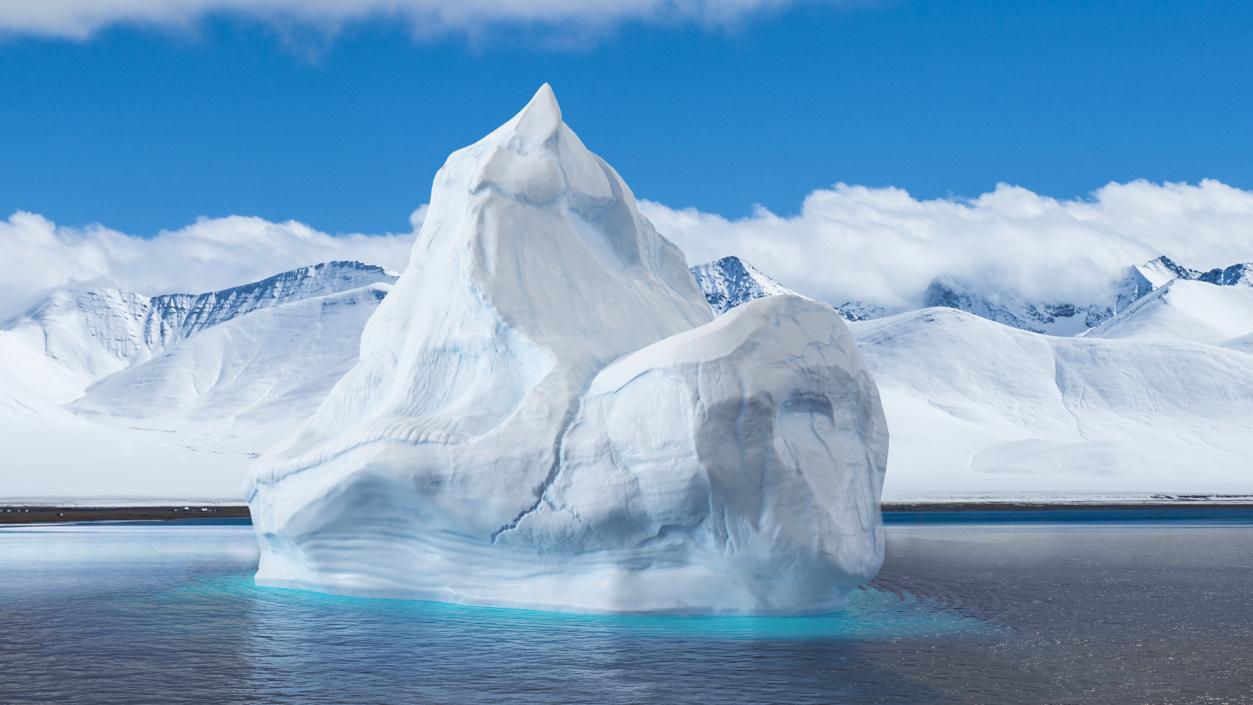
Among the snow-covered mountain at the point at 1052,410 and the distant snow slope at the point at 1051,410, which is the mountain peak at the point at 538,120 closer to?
the snow-covered mountain at the point at 1052,410

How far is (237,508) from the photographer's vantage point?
69562 millimetres

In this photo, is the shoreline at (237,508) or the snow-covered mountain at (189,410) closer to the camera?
the shoreline at (237,508)

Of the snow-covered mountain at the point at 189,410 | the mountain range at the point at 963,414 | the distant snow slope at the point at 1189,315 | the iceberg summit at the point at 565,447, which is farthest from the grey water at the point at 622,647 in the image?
the distant snow slope at the point at 1189,315

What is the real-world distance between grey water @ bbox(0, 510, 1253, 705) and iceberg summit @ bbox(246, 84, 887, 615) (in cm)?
60

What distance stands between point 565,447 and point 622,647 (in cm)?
340

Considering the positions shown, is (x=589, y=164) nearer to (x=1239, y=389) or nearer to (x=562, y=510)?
(x=562, y=510)

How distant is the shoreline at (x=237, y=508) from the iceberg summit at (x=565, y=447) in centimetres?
→ 3987

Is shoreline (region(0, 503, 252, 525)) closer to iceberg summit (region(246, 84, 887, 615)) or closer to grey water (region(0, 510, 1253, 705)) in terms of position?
grey water (region(0, 510, 1253, 705))

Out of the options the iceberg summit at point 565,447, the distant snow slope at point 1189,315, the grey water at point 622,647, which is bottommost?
the grey water at point 622,647

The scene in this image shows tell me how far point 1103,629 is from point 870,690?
7.04 metres

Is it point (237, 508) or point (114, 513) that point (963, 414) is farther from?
point (114, 513)

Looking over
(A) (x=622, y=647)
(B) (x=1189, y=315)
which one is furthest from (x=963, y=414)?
(A) (x=622, y=647)

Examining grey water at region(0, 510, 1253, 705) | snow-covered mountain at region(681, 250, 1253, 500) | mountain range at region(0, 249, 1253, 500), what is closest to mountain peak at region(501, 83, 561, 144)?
grey water at region(0, 510, 1253, 705)

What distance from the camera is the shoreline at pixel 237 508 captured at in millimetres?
60366
